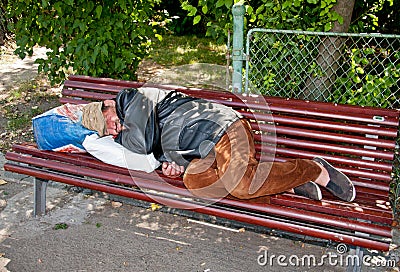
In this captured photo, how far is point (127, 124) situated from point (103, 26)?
→ 2061 mm

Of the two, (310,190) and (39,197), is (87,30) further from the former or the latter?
(310,190)

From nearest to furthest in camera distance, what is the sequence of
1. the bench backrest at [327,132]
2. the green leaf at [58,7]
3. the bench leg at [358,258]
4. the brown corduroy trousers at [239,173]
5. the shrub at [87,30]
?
the bench leg at [358,258] < the brown corduroy trousers at [239,173] < the bench backrest at [327,132] < the green leaf at [58,7] < the shrub at [87,30]

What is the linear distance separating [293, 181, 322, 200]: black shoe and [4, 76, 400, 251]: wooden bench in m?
0.07

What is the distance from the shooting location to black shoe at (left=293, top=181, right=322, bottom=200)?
3.09 metres

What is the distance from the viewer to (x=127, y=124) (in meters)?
3.49

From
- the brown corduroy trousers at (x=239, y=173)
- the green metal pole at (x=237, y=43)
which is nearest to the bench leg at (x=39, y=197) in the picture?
the brown corduroy trousers at (x=239, y=173)

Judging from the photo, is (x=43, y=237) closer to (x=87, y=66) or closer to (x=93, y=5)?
(x=87, y=66)

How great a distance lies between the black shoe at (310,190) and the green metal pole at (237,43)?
3.92 feet

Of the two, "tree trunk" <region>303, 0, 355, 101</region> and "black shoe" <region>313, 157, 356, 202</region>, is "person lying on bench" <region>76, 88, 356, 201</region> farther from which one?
"tree trunk" <region>303, 0, 355, 101</region>

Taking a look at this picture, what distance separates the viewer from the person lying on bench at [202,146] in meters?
3.13

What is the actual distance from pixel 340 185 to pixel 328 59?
65.0 inches

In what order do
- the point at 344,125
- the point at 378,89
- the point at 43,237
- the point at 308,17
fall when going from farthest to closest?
the point at 308,17, the point at 378,89, the point at 43,237, the point at 344,125

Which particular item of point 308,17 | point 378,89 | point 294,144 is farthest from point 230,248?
point 308,17

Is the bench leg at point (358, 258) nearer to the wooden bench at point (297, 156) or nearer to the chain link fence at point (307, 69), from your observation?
the wooden bench at point (297, 156)
